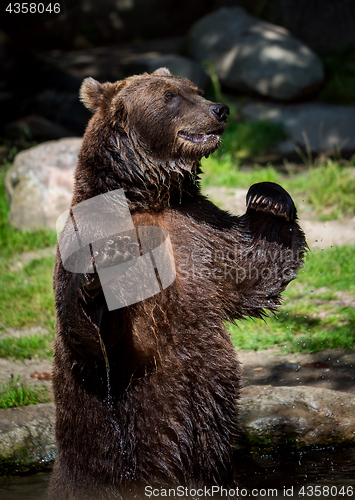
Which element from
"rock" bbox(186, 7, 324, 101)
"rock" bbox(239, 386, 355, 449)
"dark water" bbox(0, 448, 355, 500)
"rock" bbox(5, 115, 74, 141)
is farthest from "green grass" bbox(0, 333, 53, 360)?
"rock" bbox(186, 7, 324, 101)

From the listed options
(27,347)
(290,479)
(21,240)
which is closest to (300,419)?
(290,479)

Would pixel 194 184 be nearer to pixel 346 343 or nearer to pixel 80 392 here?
pixel 80 392

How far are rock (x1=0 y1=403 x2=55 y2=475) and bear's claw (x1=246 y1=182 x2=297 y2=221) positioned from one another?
1.91 metres

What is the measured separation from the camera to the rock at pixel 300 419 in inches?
139

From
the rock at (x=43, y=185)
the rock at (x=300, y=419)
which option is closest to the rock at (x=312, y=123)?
the rock at (x=43, y=185)

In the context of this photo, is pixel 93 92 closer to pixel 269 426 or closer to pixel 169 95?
pixel 169 95

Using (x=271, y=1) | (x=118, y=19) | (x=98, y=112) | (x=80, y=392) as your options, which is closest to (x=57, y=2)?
(x=98, y=112)

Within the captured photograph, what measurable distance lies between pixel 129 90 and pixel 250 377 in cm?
225

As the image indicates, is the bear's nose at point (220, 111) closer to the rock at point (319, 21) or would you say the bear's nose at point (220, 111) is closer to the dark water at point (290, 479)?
the dark water at point (290, 479)

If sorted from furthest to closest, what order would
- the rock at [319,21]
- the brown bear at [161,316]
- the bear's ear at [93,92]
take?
1. the rock at [319,21]
2. the bear's ear at [93,92]
3. the brown bear at [161,316]

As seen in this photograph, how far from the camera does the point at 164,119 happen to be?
3047 mm

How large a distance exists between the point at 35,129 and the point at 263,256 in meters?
8.43

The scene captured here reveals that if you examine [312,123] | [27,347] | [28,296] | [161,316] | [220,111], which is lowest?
[312,123]

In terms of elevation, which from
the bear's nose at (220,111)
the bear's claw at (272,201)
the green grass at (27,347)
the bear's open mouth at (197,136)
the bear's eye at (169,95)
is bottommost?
the green grass at (27,347)
